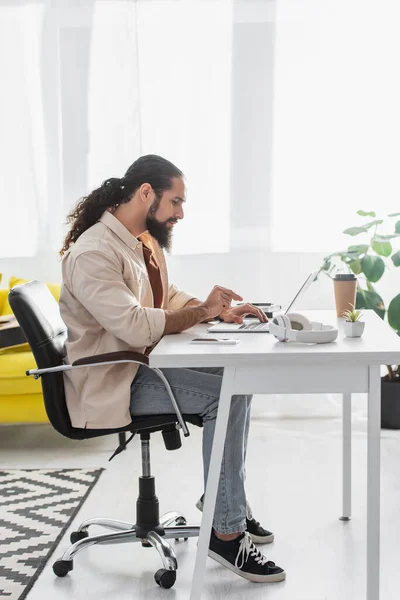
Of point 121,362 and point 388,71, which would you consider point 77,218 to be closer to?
point 121,362

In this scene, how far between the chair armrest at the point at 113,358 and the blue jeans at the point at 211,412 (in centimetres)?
14

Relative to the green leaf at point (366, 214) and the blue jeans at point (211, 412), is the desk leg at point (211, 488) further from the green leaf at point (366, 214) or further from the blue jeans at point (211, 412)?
the green leaf at point (366, 214)

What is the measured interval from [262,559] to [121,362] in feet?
2.32

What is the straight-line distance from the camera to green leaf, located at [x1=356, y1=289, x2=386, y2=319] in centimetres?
410

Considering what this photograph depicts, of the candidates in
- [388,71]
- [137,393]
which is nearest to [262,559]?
[137,393]

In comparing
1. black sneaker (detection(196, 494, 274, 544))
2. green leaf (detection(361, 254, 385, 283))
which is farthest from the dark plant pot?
black sneaker (detection(196, 494, 274, 544))

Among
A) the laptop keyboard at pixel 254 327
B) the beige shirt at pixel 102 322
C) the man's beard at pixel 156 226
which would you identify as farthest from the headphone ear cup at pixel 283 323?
the man's beard at pixel 156 226

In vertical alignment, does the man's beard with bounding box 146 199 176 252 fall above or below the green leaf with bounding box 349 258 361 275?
above

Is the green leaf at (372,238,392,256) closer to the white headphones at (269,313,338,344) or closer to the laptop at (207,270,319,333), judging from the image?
the laptop at (207,270,319,333)

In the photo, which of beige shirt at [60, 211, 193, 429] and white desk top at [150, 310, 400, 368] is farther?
beige shirt at [60, 211, 193, 429]

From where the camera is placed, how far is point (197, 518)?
2955mm

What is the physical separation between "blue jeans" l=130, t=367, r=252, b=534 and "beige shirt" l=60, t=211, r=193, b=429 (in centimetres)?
6

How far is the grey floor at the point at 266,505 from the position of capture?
237 cm

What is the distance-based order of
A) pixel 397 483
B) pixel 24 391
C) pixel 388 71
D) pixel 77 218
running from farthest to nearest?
1. pixel 388 71
2. pixel 24 391
3. pixel 397 483
4. pixel 77 218
